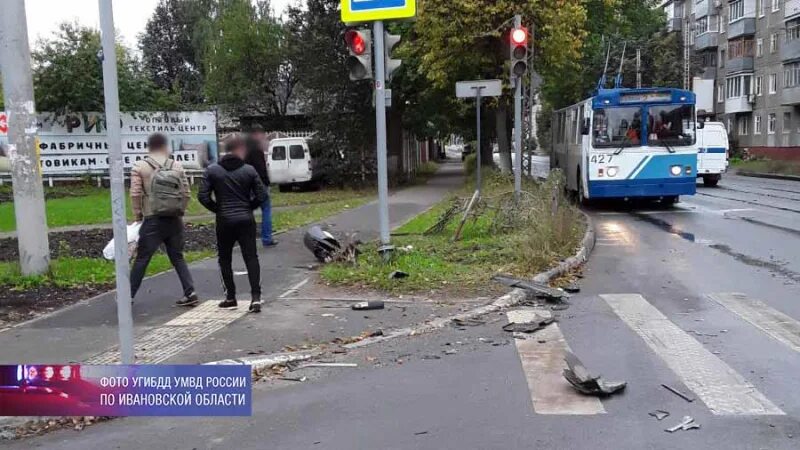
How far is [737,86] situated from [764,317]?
5398cm

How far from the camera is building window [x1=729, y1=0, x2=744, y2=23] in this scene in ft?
176

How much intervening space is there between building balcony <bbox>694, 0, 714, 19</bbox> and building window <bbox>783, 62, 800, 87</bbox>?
566 inches

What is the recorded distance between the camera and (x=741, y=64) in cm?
5322

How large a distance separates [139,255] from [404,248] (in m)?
4.05

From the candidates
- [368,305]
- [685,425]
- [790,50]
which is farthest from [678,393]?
[790,50]

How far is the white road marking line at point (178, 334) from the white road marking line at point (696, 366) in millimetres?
4023

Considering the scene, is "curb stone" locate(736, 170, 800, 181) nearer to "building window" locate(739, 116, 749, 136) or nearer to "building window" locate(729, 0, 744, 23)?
"building window" locate(739, 116, 749, 136)

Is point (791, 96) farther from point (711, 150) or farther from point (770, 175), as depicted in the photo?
point (711, 150)

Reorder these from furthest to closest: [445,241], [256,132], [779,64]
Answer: [779,64] → [445,241] → [256,132]

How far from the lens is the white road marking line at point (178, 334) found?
5.96 meters

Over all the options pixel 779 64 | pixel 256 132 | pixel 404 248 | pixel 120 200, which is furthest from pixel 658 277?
pixel 779 64

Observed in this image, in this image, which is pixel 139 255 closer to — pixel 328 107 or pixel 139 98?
pixel 328 107

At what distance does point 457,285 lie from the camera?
8516 mm

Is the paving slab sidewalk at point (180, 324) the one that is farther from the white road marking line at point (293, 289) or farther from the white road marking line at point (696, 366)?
the white road marking line at point (696, 366)
